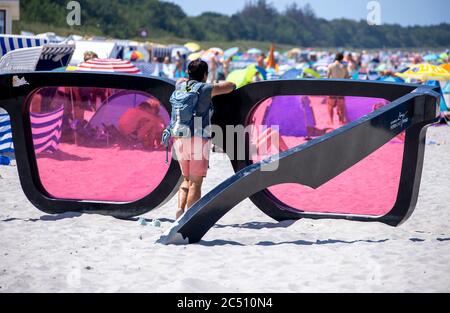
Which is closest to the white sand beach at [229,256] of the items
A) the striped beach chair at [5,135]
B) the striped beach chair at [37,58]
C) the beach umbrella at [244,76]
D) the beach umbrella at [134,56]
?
the striped beach chair at [37,58]

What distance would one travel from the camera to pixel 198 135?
175 inches

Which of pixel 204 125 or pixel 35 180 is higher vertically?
pixel 204 125

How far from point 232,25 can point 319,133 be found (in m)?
114

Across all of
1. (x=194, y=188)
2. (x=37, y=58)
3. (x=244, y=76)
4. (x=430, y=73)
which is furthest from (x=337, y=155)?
(x=430, y=73)

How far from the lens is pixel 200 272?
3.51 m

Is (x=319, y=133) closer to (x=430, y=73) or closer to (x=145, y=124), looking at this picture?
(x=145, y=124)

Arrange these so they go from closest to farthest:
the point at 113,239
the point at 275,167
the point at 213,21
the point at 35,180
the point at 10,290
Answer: the point at 10,290
the point at 275,167
the point at 113,239
the point at 35,180
the point at 213,21

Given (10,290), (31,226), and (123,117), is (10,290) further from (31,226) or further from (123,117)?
(123,117)

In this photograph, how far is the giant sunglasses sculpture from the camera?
399 centimetres

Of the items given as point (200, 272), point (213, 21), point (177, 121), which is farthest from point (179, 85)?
point (213, 21)

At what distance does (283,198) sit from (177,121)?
0.94 metres

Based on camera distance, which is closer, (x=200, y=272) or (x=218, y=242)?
(x=200, y=272)

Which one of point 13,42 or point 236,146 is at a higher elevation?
point 13,42

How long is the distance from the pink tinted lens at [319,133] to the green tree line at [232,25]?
92.8 feet
